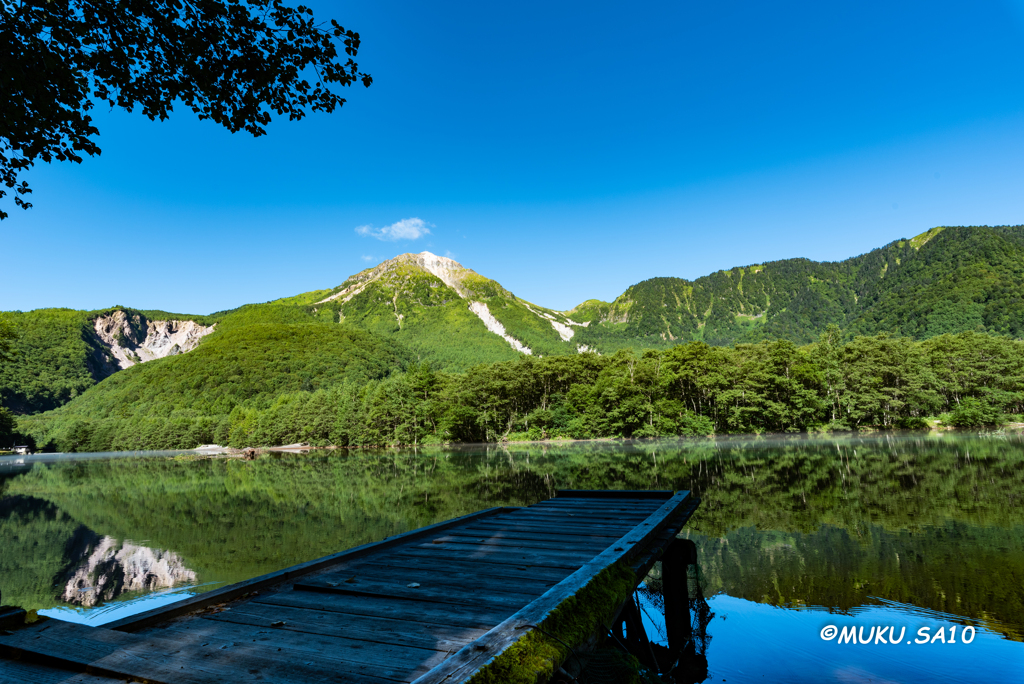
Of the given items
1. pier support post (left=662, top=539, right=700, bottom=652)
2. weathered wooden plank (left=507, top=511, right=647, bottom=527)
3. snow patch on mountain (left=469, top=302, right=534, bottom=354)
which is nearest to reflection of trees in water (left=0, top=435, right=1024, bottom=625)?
pier support post (left=662, top=539, right=700, bottom=652)

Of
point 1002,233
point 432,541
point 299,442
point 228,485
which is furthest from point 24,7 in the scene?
point 1002,233

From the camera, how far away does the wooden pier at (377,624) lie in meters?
2.50

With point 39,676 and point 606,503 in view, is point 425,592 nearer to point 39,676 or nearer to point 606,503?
point 39,676

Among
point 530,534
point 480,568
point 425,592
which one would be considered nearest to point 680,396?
point 530,534

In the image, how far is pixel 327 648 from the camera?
3035 millimetres

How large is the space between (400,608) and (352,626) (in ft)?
1.55

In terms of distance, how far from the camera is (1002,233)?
154 metres

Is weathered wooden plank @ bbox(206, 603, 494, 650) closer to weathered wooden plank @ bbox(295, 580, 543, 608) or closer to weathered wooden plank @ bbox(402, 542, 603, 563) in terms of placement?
weathered wooden plank @ bbox(295, 580, 543, 608)

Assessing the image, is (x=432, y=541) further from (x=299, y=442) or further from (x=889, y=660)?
(x=299, y=442)

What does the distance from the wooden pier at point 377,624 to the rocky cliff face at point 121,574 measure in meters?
6.87

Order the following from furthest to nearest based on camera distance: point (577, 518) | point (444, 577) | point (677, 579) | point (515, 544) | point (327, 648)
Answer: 1. point (577, 518)
2. point (677, 579)
3. point (515, 544)
4. point (444, 577)
5. point (327, 648)

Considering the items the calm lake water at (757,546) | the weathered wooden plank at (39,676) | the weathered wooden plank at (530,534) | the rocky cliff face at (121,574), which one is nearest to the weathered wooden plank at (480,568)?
the weathered wooden plank at (530,534)

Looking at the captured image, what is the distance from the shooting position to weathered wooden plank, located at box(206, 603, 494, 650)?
3.17m

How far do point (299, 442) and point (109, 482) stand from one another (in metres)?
55.7
